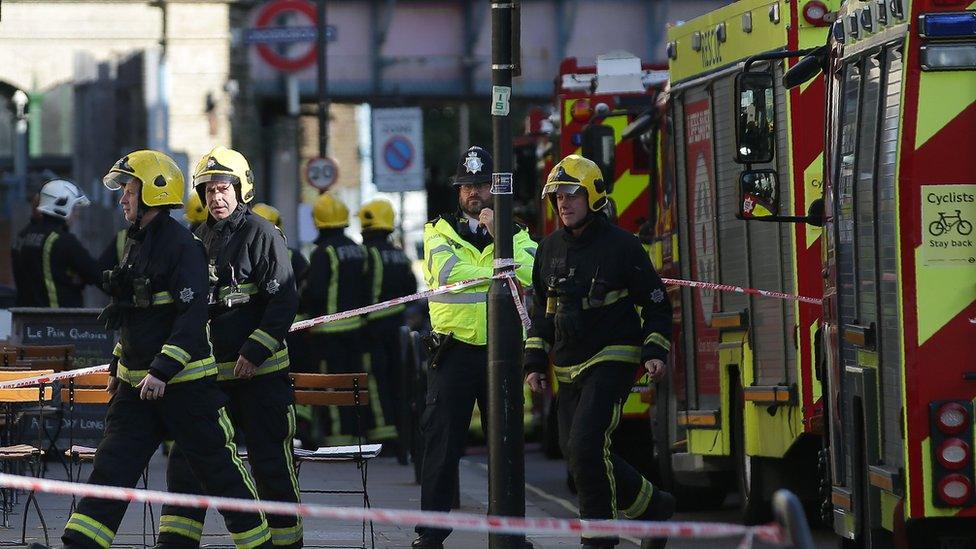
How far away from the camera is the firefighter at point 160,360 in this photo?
29.2 feet

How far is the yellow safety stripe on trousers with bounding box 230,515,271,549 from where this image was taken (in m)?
9.16

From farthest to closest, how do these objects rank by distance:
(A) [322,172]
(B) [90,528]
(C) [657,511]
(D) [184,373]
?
(A) [322,172], (C) [657,511], (D) [184,373], (B) [90,528]

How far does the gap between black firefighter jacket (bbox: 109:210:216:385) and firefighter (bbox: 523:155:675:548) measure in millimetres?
1759

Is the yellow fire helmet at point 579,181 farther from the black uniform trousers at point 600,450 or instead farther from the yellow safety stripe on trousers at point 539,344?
the black uniform trousers at point 600,450

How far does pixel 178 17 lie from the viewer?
Result: 107 ft

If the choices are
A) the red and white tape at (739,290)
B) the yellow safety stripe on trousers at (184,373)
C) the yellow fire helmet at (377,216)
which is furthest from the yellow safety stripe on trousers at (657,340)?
the yellow fire helmet at (377,216)

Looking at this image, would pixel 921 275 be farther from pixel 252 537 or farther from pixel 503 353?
pixel 252 537

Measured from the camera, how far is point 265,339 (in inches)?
375

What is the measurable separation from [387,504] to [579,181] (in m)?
4.21

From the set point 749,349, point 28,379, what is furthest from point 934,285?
point 28,379

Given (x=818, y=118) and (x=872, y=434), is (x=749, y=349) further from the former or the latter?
(x=872, y=434)

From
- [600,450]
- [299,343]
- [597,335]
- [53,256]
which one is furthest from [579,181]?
[299,343]

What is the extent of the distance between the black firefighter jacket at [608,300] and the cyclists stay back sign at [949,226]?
232 centimetres

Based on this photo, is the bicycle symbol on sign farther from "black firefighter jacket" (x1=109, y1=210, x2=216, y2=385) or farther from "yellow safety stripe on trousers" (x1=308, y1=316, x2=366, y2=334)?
"yellow safety stripe on trousers" (x1=308, y1=316, x2=366, y2=334)
